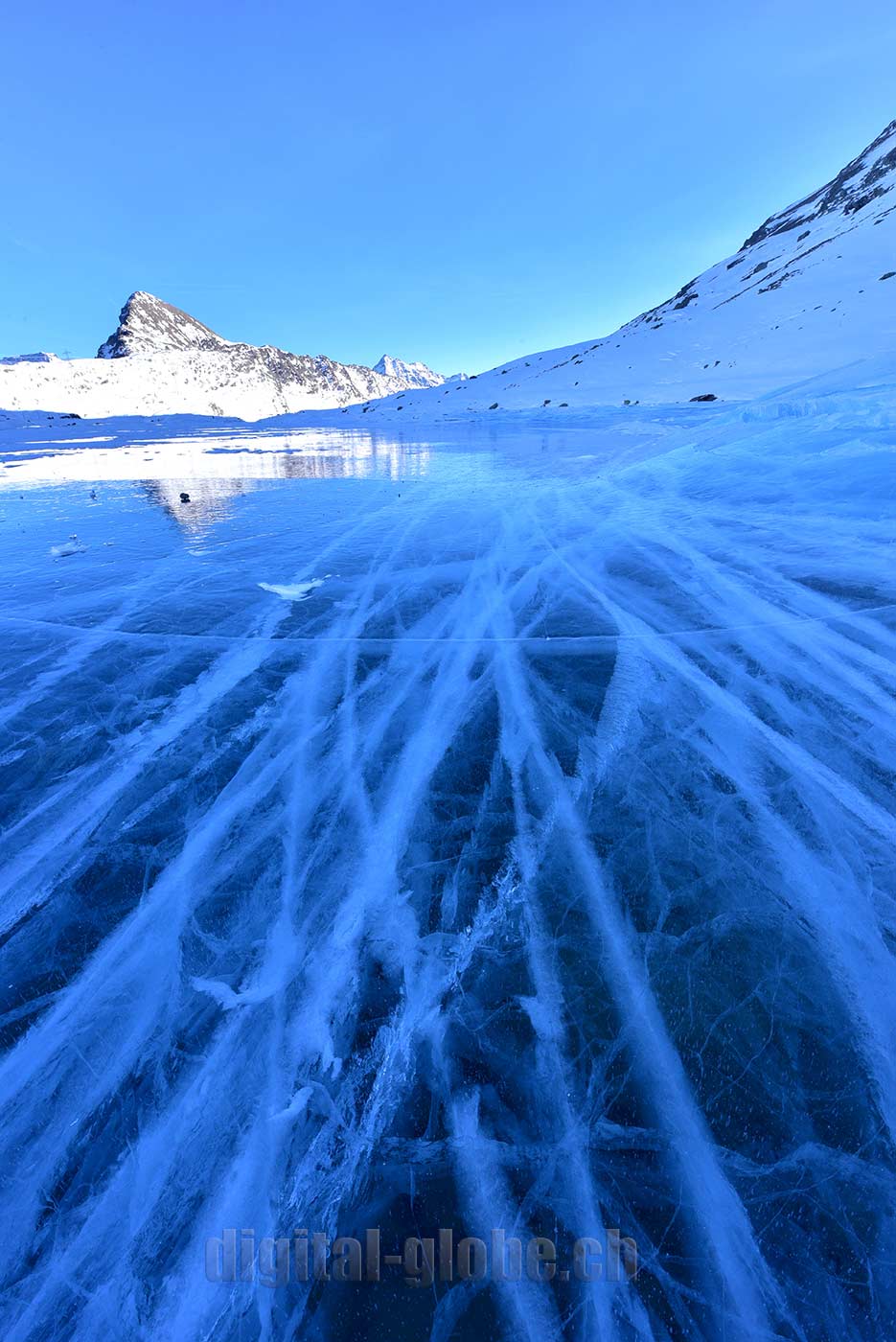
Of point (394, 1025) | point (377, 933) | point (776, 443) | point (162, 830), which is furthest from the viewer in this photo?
point (776, 443)

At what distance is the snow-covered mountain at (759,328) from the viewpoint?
69.9 ft

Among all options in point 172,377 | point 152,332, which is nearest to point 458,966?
point 172,377

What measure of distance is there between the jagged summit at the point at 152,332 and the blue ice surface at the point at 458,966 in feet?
622

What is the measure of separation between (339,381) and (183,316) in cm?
5882

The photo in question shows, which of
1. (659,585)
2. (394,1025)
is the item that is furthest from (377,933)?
(659,585)

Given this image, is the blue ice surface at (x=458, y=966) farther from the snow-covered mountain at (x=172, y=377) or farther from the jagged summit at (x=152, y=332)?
the jagged summit at (x=152, y=332)

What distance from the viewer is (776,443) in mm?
7902

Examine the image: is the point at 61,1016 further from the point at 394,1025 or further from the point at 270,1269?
the point at 394,1025

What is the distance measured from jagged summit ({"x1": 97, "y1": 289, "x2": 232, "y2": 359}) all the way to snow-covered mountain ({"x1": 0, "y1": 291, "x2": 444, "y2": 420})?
30 cm

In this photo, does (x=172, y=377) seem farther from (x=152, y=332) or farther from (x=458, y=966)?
(x=458, y=966)

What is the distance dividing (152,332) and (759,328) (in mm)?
196575

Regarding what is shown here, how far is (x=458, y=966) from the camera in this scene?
5.51 feet

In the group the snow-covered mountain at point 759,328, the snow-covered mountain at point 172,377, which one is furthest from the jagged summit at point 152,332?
the snow-covered mountain at point 759,328

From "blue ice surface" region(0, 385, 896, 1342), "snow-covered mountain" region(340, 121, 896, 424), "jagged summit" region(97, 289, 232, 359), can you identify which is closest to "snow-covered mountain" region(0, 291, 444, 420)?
"jagged summit" region(97, 289, 232, 359)
